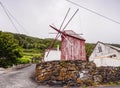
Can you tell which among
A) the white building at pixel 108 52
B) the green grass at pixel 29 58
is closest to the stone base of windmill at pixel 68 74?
the white building at pixel 108 52

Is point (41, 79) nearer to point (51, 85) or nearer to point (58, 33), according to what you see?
point (51, 85)

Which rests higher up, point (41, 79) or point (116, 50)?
point (116, 50)

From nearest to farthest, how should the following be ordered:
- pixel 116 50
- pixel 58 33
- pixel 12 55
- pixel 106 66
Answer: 1. pixel 106 66
2. pixel 58 33
3. pixel 12 55
4. pixel 116 50

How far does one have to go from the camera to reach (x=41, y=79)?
25.2 metres

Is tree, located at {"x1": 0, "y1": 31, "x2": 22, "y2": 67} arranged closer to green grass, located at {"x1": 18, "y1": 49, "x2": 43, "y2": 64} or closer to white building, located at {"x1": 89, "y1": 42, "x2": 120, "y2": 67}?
green grass, located at {"x1": 18, "y1": 49, "x2": 43, "y2": 64}

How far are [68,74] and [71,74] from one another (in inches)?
13.5

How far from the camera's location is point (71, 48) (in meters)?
28.4

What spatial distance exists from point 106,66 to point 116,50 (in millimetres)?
23791

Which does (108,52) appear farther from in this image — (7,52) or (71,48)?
(71,48)

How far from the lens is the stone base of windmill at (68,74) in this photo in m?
24.7

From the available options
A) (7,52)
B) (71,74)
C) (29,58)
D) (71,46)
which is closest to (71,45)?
(71,46)

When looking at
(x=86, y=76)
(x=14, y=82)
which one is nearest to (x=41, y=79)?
(x=14, y=82)

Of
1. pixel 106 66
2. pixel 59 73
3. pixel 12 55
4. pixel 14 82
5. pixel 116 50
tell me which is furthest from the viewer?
pixel 116 50

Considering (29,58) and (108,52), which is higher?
(108,52)
